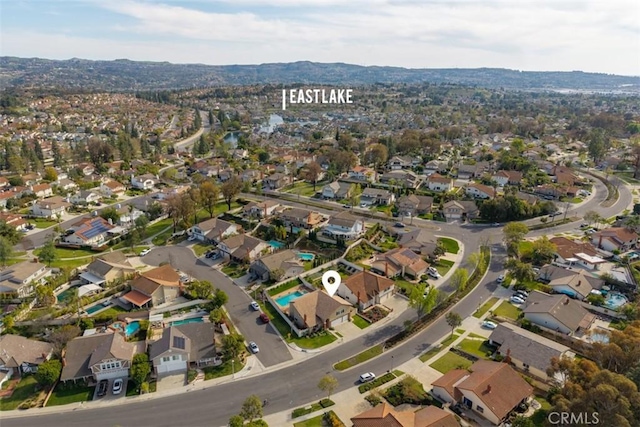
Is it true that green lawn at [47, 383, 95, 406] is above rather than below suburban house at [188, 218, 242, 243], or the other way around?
below

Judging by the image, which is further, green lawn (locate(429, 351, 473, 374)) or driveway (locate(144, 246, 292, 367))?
driveway (locate(144, 246, 292, 367))

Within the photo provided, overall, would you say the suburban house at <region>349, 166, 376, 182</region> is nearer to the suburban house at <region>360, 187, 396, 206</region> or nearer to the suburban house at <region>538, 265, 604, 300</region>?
the suburban house at <region>360, 187, 396, 206</region>

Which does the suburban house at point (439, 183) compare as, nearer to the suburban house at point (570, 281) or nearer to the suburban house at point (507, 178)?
the suburban house at point (507, 178)

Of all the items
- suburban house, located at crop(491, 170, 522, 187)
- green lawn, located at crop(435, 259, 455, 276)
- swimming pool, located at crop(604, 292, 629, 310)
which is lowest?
green lawn, located at crop(435, 259, 455, 276)

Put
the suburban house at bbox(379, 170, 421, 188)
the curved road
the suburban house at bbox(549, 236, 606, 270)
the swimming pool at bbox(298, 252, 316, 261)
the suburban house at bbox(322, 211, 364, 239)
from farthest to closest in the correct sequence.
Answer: the suburban house at bbox(379, 170, 421, 188)
the suburban house at bbox(322, 211, 364, 239)
the swimming pool at bbox(298, 252, 316, 261)
the suburban house at bbox(549, 236, 606, 270)
the curved road

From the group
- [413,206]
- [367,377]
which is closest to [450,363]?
[367,377]

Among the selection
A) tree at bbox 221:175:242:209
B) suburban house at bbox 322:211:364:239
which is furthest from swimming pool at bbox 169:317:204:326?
tree at bbox 221:175:242:209

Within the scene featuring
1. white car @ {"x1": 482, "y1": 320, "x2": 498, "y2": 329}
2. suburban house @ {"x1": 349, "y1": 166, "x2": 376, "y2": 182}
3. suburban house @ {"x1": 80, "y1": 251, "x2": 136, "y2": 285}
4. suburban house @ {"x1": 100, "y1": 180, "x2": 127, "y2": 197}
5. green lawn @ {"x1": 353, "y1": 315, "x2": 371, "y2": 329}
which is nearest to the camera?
white car @ {"x1": 482, "y1": 320, "x2": 498, "y2": 329}

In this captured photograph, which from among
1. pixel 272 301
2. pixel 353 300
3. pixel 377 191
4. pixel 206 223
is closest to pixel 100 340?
pixel 272 301
